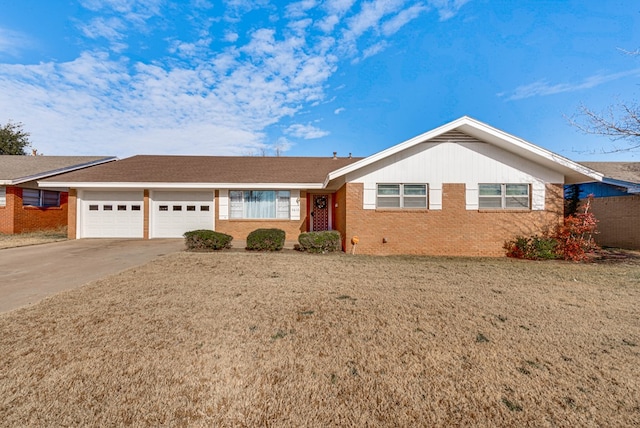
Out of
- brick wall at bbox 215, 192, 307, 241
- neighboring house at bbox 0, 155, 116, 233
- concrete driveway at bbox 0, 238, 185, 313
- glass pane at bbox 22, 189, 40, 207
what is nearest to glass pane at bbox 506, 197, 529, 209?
brick wall at bbox 215, 192, 307, 241

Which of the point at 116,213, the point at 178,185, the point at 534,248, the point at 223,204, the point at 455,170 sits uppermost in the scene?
the point at 455,170

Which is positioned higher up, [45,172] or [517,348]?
[45,172]

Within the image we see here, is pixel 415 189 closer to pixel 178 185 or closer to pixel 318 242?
pixel 318 242

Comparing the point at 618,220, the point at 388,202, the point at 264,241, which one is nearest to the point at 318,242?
the point at 264,241

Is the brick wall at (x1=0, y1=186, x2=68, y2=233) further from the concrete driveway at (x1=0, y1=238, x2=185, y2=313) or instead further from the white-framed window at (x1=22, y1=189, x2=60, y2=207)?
the concrete driveway at (x1=0, y1=238, x2=185, y2=313)

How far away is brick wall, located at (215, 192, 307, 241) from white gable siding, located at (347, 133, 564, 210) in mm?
5000

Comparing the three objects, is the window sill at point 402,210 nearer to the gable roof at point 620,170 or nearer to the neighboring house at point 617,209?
the neighboring house at point 617,209

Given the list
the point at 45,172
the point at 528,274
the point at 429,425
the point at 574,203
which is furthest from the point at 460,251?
the point at 45,172

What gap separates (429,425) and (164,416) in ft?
7.00

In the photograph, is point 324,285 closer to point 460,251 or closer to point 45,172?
point 460,251

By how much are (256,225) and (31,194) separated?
13.2 metres

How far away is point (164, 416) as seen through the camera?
2.48 meters

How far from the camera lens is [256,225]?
50.3 feet

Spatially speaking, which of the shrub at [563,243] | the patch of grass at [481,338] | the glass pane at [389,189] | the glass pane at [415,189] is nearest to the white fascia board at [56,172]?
the glass pane at [389,189]
